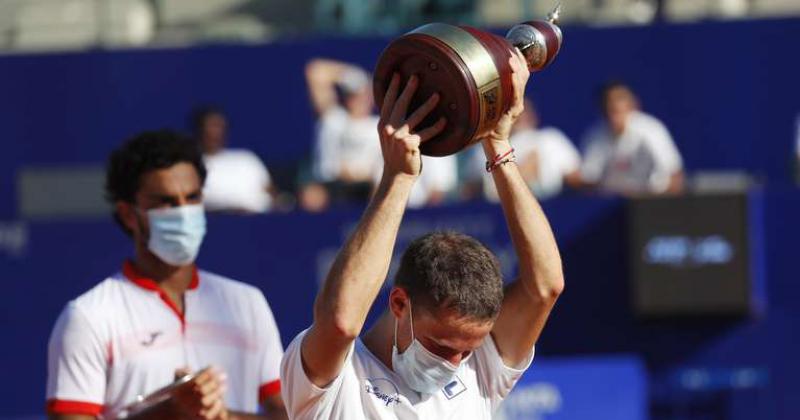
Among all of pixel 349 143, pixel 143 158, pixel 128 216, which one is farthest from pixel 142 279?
pixel 349 143

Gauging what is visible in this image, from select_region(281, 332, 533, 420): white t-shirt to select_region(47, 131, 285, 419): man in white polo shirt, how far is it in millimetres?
689

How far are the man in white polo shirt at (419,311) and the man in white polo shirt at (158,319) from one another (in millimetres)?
723

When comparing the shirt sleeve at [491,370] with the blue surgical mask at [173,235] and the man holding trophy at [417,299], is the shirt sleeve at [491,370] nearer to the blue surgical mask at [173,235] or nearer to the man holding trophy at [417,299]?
the man holding trophy at [417,299]

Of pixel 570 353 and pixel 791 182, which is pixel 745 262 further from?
pixel 791 182

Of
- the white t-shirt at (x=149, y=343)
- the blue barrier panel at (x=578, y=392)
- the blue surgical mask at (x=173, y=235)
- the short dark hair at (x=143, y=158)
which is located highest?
the short dark hair at (x=143, y=158)

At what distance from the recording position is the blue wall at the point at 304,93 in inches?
440

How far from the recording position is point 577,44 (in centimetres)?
1138

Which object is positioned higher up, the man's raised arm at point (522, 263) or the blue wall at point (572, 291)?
the man's raised arm at point (522, 263)

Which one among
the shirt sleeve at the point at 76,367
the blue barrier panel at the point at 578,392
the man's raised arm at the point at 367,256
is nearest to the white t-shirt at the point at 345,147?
the blue barrier panel at the point at 578,392

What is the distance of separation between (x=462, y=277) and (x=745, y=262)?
5.94 metres

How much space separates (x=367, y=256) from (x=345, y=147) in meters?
7.29

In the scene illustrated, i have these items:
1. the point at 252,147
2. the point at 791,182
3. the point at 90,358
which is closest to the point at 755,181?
the point at 791,182

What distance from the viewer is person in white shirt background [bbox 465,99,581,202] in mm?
10312

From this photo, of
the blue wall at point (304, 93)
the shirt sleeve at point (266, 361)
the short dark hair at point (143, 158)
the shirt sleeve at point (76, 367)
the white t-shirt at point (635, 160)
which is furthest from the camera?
the blue wall at point (304, 93)
